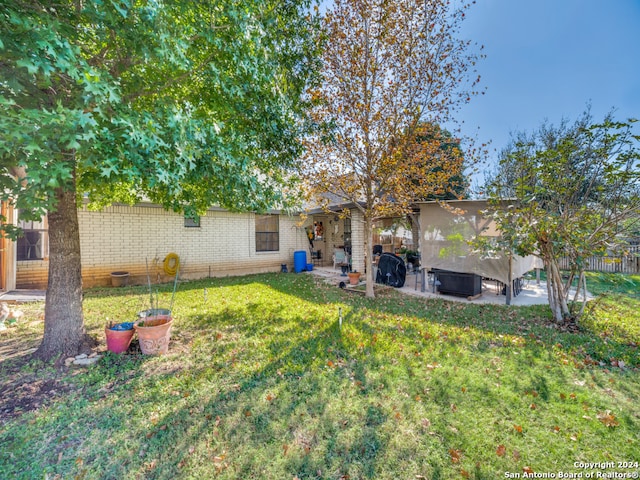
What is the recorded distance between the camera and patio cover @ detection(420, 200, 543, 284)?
23.7ft

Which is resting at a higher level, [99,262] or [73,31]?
[73,31]

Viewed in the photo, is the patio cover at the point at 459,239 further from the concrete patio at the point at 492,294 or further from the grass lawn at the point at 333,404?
the grass lawn at the point at 333,404

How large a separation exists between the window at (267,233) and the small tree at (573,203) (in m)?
9.27

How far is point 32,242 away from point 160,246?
3339 millimetres

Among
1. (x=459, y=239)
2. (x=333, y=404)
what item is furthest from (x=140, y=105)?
(x=459, y=239)

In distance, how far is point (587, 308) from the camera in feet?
20.0

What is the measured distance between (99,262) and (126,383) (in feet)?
24.9

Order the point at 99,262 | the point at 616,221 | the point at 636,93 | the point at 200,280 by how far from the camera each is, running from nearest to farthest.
Result: the point at 616,221 < the point at 99,262 < the point at 636,93 < the point at 200,280

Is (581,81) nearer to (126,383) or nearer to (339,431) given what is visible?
(339,431)

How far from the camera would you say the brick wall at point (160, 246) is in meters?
8.87

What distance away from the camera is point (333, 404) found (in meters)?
2.94

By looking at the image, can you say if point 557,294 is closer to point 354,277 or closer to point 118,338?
point 354,277

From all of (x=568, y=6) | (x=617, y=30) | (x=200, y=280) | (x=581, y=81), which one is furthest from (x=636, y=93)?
(x=200, y=280)

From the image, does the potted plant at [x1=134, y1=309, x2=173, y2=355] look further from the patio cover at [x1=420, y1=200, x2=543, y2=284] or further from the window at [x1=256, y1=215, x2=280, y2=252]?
the window at [x1=256, y1=215, x2=280, y2=252]
